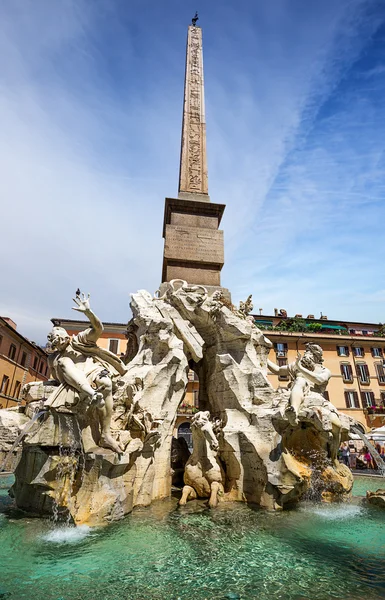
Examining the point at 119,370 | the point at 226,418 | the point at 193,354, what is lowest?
the point at 226,418

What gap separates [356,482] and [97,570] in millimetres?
7316

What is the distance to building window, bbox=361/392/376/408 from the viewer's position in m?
20.6

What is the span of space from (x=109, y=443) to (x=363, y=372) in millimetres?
21173

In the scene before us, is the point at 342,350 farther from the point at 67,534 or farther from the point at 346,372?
the point at 67,534

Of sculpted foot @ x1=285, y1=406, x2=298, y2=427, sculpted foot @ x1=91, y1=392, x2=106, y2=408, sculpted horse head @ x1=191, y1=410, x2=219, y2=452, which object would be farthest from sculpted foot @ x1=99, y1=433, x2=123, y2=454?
sculpted foot @ x1=285, y1=406, x2=298, y2=427

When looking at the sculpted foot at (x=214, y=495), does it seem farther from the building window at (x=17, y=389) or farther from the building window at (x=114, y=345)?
the building window at (x=17, y=389)

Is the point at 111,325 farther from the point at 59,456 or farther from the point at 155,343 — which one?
the point at 59,456

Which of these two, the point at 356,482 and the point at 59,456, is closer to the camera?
the point at 59,456

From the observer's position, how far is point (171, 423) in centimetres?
583

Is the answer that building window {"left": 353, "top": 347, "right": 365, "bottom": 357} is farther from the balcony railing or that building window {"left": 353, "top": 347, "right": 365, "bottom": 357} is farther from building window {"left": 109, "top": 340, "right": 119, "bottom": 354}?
building window {"left": 109, "top": 340, "right": 119, "bottom": 354}

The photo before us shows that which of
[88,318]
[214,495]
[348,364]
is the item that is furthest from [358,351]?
[88,318]

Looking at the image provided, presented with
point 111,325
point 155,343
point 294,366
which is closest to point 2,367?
point 111,325

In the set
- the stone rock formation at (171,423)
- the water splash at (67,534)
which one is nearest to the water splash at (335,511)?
the stone rock formation at (171,423)

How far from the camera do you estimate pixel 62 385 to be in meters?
4.56
